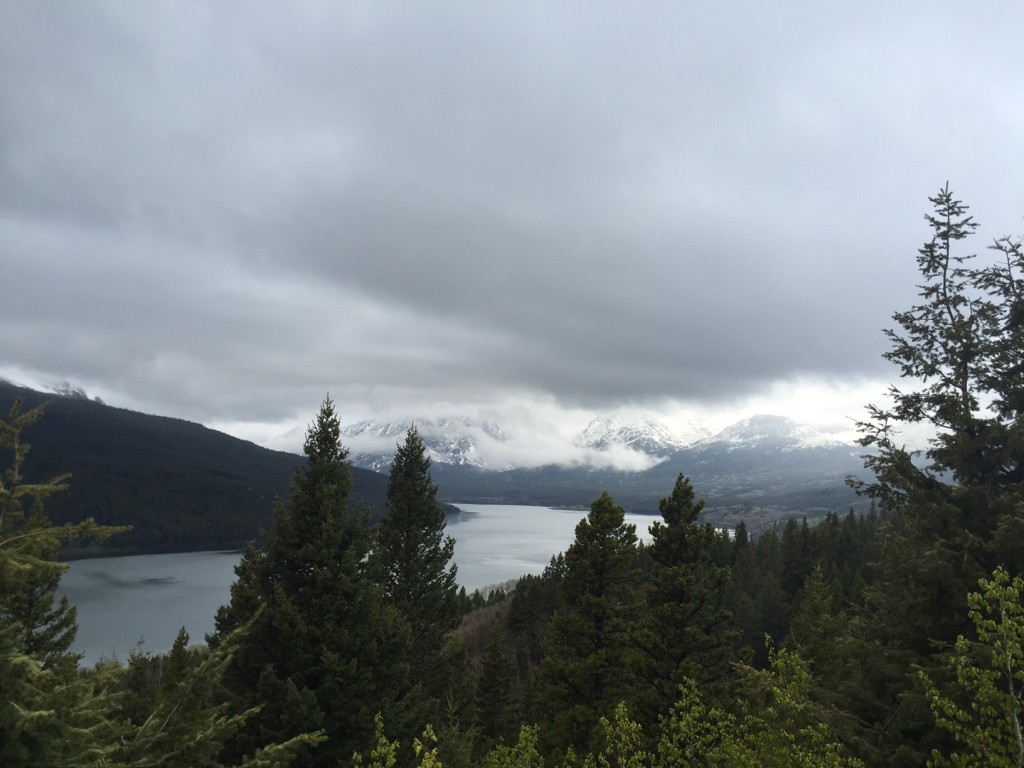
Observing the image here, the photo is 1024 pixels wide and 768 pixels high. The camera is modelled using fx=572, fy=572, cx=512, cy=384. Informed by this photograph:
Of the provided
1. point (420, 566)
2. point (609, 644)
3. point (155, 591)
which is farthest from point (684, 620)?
point (155, 591)

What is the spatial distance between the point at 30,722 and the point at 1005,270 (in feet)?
67.6

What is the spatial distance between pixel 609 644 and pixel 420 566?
9.61 m

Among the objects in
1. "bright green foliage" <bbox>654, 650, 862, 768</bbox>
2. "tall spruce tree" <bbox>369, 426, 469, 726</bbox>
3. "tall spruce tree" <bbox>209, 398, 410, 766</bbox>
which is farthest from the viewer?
"tall spruce tree" <bbox>369, 426, 469, 726</bbox>

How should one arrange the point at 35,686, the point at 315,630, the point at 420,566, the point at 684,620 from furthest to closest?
the point at 420,566, the point at 684,620, the point at 315,630, the point at 35,686

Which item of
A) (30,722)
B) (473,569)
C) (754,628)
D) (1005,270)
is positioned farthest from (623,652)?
(473,569)

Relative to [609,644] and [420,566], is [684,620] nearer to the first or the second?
[609,644]

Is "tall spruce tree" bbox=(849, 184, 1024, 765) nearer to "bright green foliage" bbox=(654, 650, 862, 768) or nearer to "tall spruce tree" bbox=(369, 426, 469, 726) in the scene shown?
"bright green foliage" bbox=(654, 650, 862, 768)

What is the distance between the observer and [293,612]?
13172 millimetres

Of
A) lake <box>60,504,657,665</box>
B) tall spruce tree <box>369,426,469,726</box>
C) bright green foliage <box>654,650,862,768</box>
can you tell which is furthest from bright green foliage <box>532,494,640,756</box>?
lake <box>60,504,657,665</box>

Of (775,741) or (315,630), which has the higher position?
(315,630)

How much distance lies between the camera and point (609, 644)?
20562 mm

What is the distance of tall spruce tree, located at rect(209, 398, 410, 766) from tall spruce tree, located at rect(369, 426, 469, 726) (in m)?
10.1

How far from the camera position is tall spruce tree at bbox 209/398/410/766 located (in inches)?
508

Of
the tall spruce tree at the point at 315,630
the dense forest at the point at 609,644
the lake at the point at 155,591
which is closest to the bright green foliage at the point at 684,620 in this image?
the dense forest at the point at 609,644
